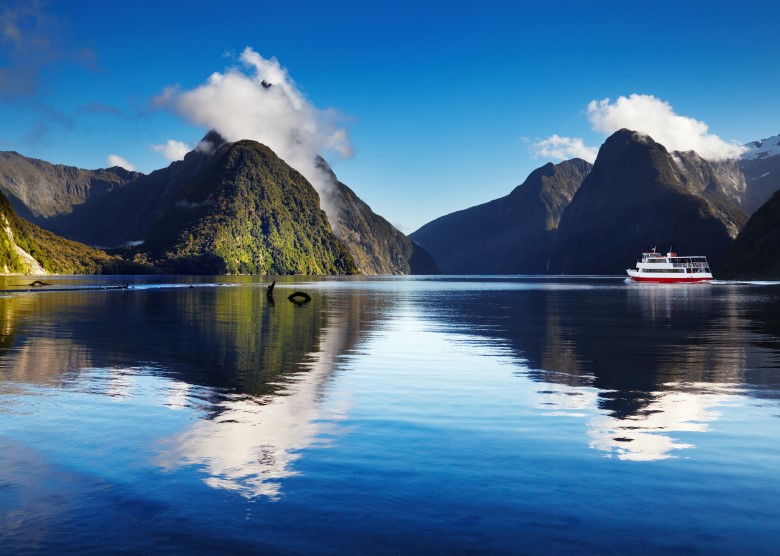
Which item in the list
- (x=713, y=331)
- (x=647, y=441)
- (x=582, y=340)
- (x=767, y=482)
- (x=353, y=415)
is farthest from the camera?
(x=713, y=331)

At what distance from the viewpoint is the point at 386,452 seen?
16.0 metres

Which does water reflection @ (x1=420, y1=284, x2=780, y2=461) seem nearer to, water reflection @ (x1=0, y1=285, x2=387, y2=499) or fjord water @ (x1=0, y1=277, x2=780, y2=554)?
fjord water @ (x1=0, y1=277, x2=780, y2=554)

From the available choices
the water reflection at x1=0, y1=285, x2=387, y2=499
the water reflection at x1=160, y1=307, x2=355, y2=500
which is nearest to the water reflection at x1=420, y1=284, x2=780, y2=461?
the water reflection at x1=160, y1=307, x2=355, y2=500

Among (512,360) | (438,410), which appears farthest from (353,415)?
(512,360)

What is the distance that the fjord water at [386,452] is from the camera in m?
10.7

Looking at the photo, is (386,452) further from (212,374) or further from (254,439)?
(212,374)

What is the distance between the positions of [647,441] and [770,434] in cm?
374

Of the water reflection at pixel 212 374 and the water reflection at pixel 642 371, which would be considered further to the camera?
the water reflection at pixel 642 371

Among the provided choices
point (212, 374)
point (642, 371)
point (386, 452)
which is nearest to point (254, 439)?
point (386, 452)

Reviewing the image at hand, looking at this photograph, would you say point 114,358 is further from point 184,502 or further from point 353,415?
point 184,502

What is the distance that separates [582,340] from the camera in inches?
1804

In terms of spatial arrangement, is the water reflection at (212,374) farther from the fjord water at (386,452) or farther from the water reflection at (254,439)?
the fjord water at (386,452)

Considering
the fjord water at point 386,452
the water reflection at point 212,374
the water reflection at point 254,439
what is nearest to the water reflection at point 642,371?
the fjord water at point 386,452

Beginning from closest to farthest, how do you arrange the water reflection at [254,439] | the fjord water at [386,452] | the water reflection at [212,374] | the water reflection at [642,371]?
the fjord water at [386,452], the water reflection at [254,439], the water reflection at [212,374], the water reflection at [642,371]
